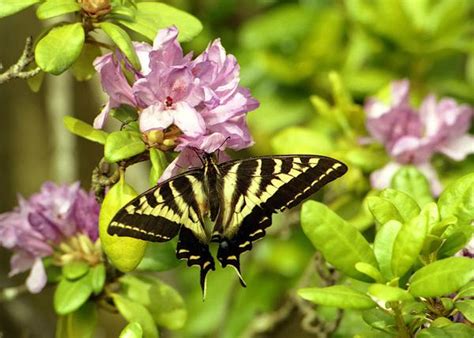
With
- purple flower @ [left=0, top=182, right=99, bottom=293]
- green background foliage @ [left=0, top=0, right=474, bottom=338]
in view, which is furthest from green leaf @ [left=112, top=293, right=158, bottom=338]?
purple flower @ [left=0, top=182, right=99, bottom=293]

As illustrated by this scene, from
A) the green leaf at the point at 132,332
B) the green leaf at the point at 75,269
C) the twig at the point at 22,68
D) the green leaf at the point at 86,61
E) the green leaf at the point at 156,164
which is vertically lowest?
the green leaf at the point at 75,269

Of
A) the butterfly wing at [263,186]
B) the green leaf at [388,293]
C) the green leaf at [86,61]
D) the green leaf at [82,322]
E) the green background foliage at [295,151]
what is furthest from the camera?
the green leaf at [82,322]

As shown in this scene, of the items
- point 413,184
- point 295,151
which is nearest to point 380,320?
point 413,184

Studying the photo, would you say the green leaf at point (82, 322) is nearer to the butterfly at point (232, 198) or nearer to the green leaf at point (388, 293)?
the butterfly at point (232, 198)

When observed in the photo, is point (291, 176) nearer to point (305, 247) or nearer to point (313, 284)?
point (313, 284)

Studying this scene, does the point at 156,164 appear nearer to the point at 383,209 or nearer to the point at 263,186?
the point at 263,186

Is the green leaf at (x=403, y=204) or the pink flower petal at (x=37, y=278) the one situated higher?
the green leaf at (x=403, y=204)

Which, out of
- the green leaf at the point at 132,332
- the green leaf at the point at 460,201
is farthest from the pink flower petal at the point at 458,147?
the green leaf at the point at 132,332

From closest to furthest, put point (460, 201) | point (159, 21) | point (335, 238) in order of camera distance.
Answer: point (335, 238) < point (460, 201) < point (159, 21)
